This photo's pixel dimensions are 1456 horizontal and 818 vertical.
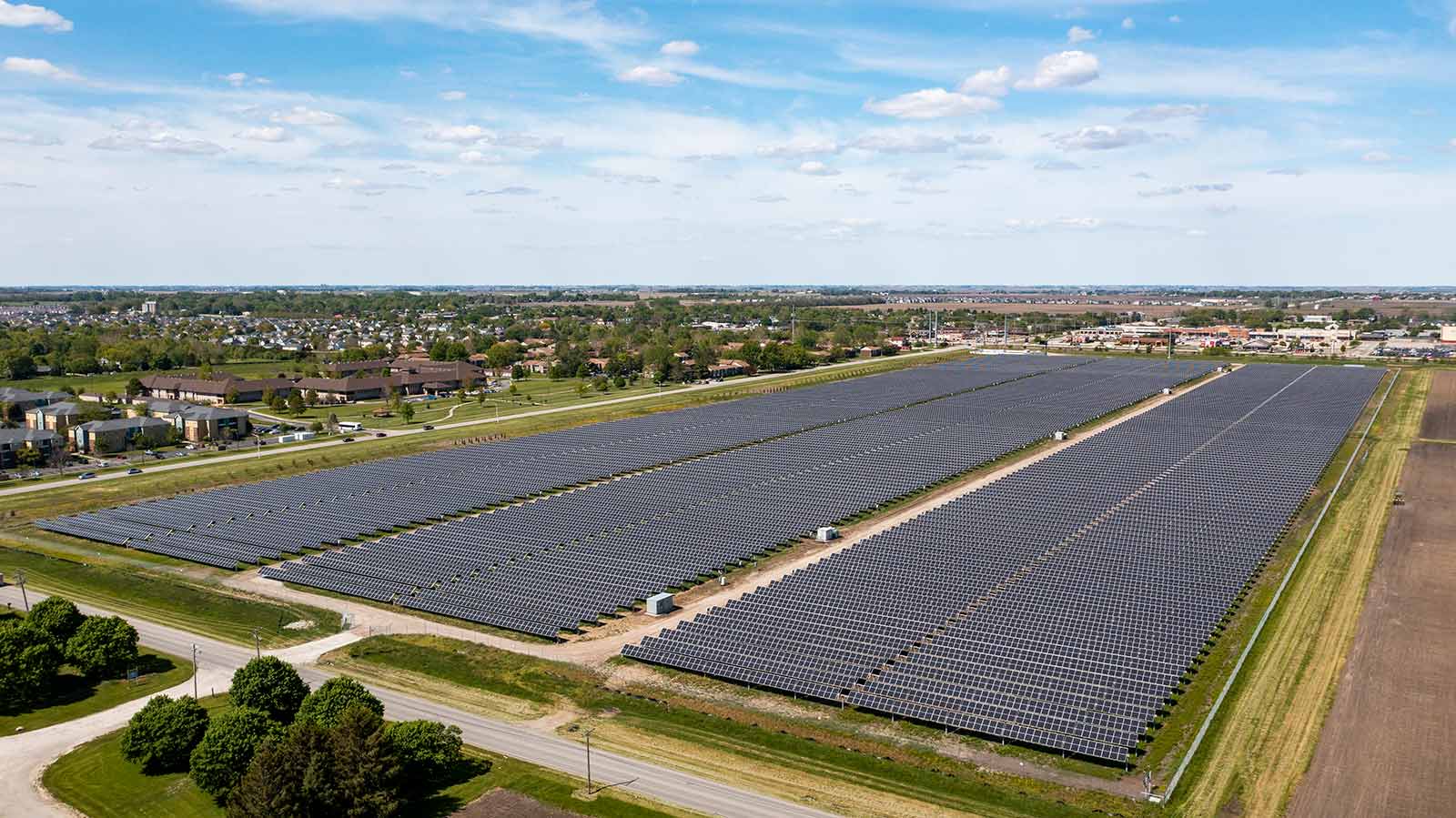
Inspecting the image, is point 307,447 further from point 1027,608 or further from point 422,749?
point 1027,608

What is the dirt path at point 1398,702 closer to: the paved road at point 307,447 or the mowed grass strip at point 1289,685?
the mowed grass strip at point 1289,685

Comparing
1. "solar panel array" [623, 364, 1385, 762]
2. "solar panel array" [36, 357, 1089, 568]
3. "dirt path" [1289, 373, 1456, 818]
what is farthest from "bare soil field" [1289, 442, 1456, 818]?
"solar panel array" [36, 357, 1089, 568]

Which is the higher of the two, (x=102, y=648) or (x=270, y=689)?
(x=270, y=689)

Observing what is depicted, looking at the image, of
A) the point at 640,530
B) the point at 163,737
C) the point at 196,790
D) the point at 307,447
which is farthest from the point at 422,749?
the point at 307,447

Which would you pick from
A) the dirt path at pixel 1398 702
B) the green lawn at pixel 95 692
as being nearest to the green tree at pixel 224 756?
the green lawn at pixel 95 692

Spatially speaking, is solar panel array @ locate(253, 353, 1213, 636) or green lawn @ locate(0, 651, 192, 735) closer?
green lawn @ locate(0, 651, 192, 735)

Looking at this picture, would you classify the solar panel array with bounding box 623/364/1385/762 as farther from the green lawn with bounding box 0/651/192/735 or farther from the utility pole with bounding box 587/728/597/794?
the green lawn with bounding box 0/651/192/735
